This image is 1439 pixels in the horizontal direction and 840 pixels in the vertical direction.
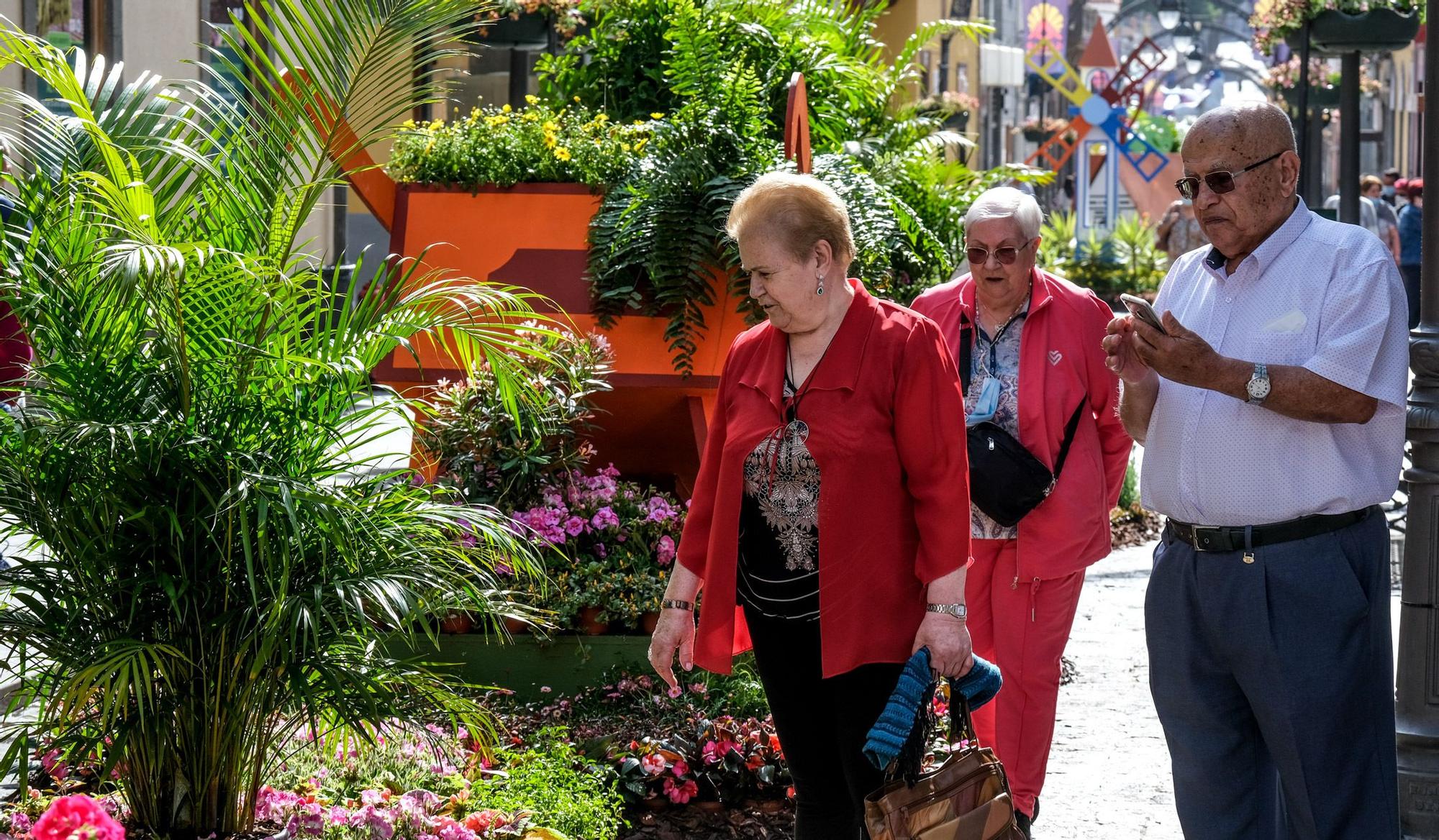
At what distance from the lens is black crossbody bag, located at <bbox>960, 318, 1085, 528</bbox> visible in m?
4.54

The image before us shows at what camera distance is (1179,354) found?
337cm

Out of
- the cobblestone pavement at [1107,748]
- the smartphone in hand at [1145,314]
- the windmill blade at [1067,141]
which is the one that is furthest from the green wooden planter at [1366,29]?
the windmill blade at [1067,141]

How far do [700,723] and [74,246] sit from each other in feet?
7.88

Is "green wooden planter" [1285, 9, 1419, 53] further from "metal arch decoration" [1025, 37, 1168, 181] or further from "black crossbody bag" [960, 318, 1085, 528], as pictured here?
"metal arch decoration" [1025, 37, 1168, 181]

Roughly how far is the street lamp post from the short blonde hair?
201cm

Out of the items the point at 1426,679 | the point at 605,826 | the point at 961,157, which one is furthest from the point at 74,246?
the point at 961,157

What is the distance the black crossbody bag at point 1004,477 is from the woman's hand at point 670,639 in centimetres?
113

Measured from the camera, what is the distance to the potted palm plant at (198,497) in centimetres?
371

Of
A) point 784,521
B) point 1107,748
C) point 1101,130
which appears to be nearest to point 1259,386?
point 784,521

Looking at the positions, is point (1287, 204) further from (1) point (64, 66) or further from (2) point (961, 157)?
(2) point (961, 157)

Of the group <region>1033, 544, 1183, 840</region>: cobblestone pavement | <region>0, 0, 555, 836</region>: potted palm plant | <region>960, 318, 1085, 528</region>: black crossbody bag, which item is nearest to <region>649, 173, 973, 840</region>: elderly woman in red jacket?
<region>0, 0, 555, 836</region>: potted palm plant

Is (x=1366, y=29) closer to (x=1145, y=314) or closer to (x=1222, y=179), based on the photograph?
(x=1222, y=179)

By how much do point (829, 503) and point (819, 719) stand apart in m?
0.51

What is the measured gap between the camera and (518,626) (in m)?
6.23
